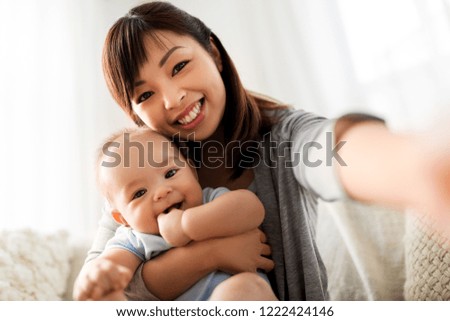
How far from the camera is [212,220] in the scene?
515 millimetres

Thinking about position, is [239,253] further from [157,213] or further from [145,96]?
[145,96]

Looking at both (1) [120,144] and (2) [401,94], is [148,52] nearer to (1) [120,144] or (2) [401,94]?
(1) [120,144]

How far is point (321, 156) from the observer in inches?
A: 21.7

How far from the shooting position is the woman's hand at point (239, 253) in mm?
518

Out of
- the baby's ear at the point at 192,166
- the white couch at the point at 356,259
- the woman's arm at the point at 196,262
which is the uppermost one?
the baby's ear at the point at 192,166

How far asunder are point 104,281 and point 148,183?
0.13 metres

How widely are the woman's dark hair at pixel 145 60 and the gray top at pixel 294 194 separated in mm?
39

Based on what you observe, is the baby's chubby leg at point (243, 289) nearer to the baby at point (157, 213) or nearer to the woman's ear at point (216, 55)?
the baby at point (157, 213)

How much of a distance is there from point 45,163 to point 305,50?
48 centimetres

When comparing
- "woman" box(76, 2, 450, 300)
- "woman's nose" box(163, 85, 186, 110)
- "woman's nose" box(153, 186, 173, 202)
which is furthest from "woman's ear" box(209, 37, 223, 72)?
"woman's nose" box(153, 186, 173, 202)

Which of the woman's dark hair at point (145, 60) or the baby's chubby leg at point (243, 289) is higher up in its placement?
the woman's dark hair at point (145, 60)

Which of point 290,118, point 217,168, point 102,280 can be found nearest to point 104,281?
point 102,280

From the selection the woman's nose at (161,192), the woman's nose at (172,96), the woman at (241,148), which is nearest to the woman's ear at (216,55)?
the woman at (241,148)
